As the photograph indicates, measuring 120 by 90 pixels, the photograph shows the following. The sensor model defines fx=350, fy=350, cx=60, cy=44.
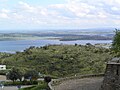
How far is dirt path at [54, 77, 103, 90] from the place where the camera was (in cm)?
2269

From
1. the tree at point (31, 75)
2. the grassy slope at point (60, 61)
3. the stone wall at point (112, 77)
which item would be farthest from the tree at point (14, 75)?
the stone wall at point (112, 77)

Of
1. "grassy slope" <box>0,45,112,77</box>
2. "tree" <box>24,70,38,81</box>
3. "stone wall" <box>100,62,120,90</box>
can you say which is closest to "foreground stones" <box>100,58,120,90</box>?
"stone wall" <box>100,62,120,90</box>

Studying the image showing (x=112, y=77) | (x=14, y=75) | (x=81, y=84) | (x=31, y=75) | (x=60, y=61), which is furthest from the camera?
(x=60, y=61)

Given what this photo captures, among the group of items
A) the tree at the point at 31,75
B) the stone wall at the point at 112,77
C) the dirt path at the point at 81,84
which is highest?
the stone wall at the point at 112,77

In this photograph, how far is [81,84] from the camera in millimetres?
24156

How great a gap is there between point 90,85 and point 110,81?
170 inches

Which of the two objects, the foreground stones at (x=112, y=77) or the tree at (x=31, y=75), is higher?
the foreground stones at (x=112, y=77)

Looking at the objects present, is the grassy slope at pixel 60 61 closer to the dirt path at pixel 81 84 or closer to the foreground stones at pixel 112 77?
the dirt path at pixel 81 84

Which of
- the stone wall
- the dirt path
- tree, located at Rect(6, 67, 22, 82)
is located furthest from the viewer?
tree, located at Rect(6, 67, 22, 82)

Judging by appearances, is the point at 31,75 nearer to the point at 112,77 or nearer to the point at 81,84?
the point at 81,84

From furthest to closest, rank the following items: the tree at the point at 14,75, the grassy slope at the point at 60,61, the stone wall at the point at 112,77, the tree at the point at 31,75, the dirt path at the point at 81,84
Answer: the grassy slope at the point at 60,61
the tree at the point at 31,75
the tree at the point at 14,75
the dirt path at the point at 81,84
the stone wall at the point at 112,77

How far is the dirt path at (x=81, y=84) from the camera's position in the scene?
22.7 m

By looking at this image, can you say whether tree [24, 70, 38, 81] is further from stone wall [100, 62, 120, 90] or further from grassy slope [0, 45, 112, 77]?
stone wall [100, 62, 120, 90]

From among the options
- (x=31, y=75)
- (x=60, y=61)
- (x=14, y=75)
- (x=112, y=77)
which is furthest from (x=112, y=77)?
(x=60, y=61)
